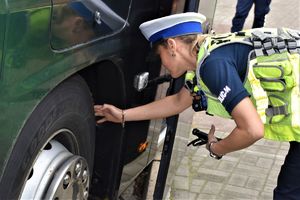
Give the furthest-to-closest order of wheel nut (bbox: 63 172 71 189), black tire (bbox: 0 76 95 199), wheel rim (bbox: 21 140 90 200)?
wheel nut (bbox: 63 172 71 189)
wheel rim (bbox: 21 140 90 200)
black tire (bbox: 0 76 95 199)

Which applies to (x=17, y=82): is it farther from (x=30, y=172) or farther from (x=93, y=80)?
(x=93, y=80)

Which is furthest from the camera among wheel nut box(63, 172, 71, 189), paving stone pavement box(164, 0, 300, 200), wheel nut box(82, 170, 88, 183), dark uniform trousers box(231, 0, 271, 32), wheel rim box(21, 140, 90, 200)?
dark uniform trousers box(231, 0, 271, 32)

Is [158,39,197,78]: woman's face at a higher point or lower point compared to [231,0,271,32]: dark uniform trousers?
higher

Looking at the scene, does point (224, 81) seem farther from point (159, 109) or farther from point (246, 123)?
point (159, 109)

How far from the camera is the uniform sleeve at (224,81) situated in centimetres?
201

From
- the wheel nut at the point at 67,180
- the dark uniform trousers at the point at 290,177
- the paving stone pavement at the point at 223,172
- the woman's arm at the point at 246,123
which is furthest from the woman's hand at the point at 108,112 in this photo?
the paving stone pavement at the point at 223,172

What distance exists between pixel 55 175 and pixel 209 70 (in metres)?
0.70

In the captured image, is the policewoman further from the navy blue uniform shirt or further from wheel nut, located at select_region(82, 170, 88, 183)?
wheel nut, located at select_region(82, 170, 88, 183)

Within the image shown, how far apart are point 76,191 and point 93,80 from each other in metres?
0.46

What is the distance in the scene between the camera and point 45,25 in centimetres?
158

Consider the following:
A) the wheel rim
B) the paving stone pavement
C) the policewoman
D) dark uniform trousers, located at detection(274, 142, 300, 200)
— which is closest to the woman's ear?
the policewoman

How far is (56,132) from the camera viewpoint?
1.90 metres

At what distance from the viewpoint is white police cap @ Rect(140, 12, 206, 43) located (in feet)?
7.00

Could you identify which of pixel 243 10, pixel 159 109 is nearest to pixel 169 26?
pixel 159 109
